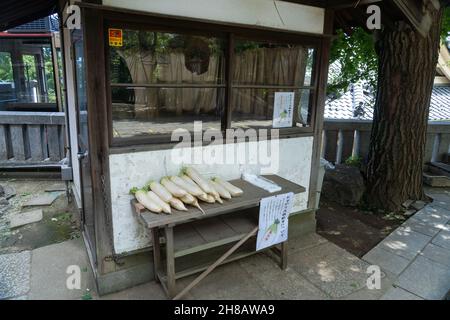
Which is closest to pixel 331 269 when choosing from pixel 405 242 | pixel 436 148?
pixel 405 242

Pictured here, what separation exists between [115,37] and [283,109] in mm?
2140

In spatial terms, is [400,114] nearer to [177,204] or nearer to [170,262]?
[177,204]

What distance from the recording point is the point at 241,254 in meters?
3.55

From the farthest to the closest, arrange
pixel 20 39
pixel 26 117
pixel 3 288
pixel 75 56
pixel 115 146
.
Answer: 1. pixel 20 39
2. pixel 26 117
3. pixel 75 56
4. pixel 3 288
5. pixel 115 146

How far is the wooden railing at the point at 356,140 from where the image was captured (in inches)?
263

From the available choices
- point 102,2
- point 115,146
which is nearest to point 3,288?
point 115,146

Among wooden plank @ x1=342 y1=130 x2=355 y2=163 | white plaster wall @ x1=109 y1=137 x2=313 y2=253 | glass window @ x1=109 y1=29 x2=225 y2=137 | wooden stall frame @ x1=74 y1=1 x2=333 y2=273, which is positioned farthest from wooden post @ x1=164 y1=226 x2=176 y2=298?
wooden plank @ x1=342 y1=130 x2=355 y2=163

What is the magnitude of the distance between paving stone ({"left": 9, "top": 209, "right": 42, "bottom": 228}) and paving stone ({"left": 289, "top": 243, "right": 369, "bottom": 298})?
374 centimetres

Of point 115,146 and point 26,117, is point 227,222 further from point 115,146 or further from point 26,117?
point 26,117

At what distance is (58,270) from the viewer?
3.51m

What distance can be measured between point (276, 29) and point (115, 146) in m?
2.17

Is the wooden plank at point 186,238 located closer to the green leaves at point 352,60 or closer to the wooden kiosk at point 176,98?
the wooden kiosk at point 176,98

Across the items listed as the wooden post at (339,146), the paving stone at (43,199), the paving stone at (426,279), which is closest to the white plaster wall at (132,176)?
the paving stone at (426,279)

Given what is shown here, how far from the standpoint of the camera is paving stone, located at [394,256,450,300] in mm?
3287
